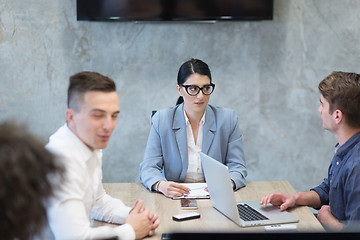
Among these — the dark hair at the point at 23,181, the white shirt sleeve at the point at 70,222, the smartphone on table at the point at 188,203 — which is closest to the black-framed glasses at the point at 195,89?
the smartphone on table at the point at 188,203

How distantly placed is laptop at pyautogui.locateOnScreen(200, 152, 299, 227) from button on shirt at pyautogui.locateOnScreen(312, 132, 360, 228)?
26 cm

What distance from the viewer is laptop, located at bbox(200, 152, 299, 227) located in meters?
1.97

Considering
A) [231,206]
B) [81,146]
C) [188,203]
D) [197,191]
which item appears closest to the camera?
[81,146]

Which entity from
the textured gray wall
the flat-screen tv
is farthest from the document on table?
the flat-screen tv

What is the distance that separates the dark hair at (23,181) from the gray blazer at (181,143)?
1.57m

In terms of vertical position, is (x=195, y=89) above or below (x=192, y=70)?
below

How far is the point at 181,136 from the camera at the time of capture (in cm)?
273

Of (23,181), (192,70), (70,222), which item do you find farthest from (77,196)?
(192,70)

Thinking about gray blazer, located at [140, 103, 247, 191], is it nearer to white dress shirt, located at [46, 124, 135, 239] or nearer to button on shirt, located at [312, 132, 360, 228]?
button on shirt, located at [312, 132, 360, 228]

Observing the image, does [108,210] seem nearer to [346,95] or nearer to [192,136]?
[192,136]

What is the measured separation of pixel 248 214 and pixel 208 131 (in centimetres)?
75

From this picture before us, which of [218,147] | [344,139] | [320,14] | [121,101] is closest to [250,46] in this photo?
[320,14]

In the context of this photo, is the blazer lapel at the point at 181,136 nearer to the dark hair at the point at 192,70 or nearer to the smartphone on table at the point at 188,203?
the dark hair at the point at 192,70

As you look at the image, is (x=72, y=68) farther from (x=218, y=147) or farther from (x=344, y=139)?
(x=344, y=139)
